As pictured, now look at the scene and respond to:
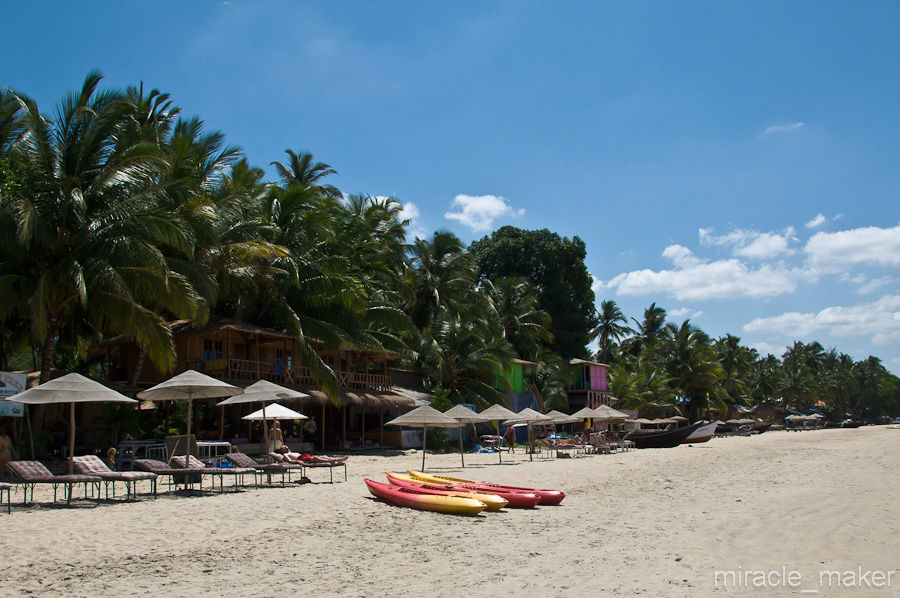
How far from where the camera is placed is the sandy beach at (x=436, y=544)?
6.37 metres

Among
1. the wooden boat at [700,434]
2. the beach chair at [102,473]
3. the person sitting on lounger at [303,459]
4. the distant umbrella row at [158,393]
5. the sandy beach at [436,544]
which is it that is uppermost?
the distant umbrella row at [158,393]

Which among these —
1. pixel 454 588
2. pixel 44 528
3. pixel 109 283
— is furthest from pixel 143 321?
pixel 454 588

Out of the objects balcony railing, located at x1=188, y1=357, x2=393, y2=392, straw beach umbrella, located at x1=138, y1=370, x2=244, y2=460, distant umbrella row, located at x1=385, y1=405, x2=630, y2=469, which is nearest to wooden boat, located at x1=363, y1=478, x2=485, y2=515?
straw beach umbrella, located at x1=138, y1=370, x2=244, y2=460

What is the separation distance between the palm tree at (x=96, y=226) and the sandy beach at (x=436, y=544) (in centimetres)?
545

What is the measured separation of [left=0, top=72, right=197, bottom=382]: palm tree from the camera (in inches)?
622

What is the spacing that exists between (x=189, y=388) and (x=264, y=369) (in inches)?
433

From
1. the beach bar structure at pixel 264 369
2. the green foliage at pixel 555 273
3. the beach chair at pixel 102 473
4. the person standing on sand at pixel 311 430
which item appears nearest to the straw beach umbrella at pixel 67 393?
the beach chair at pixel 102 473

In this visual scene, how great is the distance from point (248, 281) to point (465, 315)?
12.7 meters

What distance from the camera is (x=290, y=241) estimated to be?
2441 centimetres

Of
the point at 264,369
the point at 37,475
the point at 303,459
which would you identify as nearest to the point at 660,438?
the point at 264,369

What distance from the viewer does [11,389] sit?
14.2m

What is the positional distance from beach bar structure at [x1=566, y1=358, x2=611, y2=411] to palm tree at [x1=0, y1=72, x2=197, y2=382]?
31789 millimetres

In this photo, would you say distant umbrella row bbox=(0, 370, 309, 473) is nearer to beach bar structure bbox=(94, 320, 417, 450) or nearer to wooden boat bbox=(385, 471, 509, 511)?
wooden boat bbox=(385, 471, 509, 511)

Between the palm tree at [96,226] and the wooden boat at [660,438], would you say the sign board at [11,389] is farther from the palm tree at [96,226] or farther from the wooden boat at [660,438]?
the wooden boat at [660,438]
